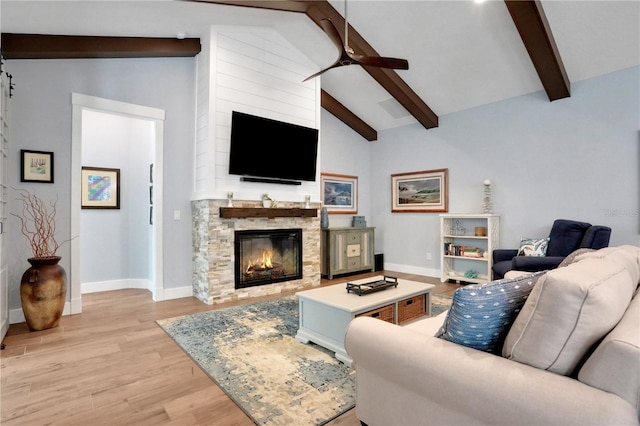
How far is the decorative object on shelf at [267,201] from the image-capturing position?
4.52m

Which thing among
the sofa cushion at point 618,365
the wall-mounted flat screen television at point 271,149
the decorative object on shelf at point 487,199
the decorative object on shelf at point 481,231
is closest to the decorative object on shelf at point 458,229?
the decorative object on shelf at point 481,231

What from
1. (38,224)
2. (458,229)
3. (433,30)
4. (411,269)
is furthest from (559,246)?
(38,224)

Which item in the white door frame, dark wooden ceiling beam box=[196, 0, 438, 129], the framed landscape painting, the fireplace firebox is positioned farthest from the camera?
the framed landscape painting

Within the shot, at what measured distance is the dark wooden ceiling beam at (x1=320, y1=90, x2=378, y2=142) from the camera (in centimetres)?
595

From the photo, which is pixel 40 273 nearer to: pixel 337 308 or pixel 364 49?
pixel 337 308

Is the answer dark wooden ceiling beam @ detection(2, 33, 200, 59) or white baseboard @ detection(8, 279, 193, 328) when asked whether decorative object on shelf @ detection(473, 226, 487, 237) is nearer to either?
white baseboard @ detection(8, 279, 193, 328)

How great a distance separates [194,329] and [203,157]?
2138mm

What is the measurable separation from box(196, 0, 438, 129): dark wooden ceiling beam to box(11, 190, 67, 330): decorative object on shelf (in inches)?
110

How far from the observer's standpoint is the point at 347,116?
6.28m

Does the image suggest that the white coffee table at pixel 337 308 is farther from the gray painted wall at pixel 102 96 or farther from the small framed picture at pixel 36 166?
the small framed picture at pixel 36 166

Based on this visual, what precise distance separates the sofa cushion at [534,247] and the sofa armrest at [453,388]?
11.9 ft

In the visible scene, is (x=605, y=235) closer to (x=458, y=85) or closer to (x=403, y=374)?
(x=458, y=85)

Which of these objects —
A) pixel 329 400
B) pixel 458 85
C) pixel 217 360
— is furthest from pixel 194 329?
pixel 458 85

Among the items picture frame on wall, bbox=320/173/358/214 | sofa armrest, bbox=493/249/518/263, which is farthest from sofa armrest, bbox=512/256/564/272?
picture frame on wall, bbox=320/173/358/214
